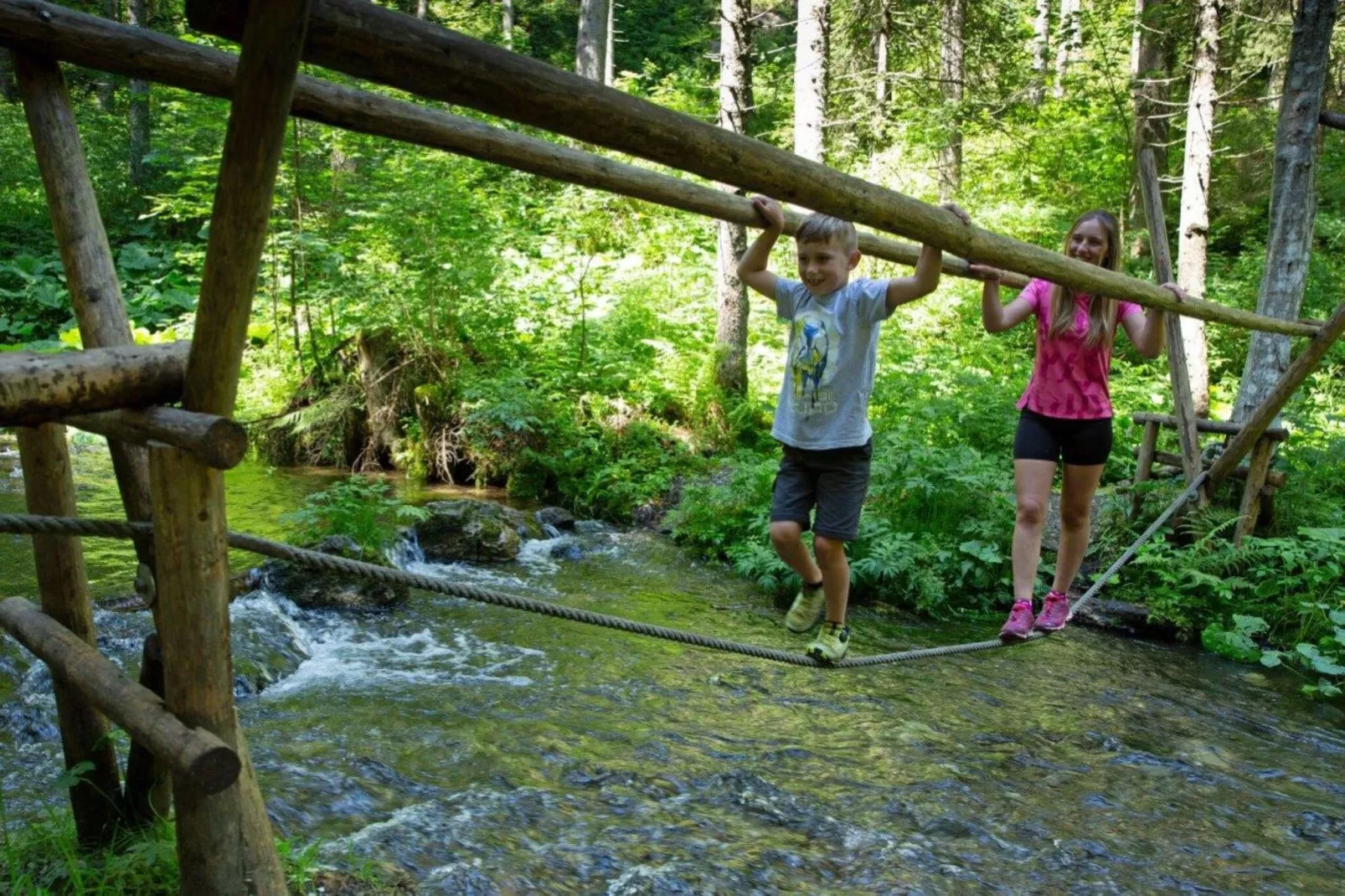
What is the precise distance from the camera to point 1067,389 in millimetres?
4402

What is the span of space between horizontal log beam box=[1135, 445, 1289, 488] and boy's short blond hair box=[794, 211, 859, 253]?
5595mm

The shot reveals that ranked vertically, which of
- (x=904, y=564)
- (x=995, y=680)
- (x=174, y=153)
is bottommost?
(x=995, y=680)

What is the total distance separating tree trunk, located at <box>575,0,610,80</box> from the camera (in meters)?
18.8

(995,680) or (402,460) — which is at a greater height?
(402,460)

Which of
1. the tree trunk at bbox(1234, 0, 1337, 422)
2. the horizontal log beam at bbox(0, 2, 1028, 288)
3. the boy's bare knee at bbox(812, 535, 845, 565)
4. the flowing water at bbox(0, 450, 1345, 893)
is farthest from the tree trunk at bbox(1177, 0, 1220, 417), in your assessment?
the horizontal log beam at bbox(0, 2, 1028, 288)

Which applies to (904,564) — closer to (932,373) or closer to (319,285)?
(932,373)

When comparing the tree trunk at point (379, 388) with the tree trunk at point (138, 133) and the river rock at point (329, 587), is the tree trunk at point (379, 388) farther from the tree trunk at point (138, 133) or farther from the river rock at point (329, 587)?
the tree trunk at point (138, 133)

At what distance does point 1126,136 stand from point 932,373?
646cm

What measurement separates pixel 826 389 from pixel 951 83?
12.6 m

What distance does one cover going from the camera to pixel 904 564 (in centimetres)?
748

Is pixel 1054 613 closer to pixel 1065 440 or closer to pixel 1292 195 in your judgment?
pixel 1065 440

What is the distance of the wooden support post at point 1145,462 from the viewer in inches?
320

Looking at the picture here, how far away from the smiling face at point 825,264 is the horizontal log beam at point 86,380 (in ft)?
7.49

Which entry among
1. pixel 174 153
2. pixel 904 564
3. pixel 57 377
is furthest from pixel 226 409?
pixel 174 153
